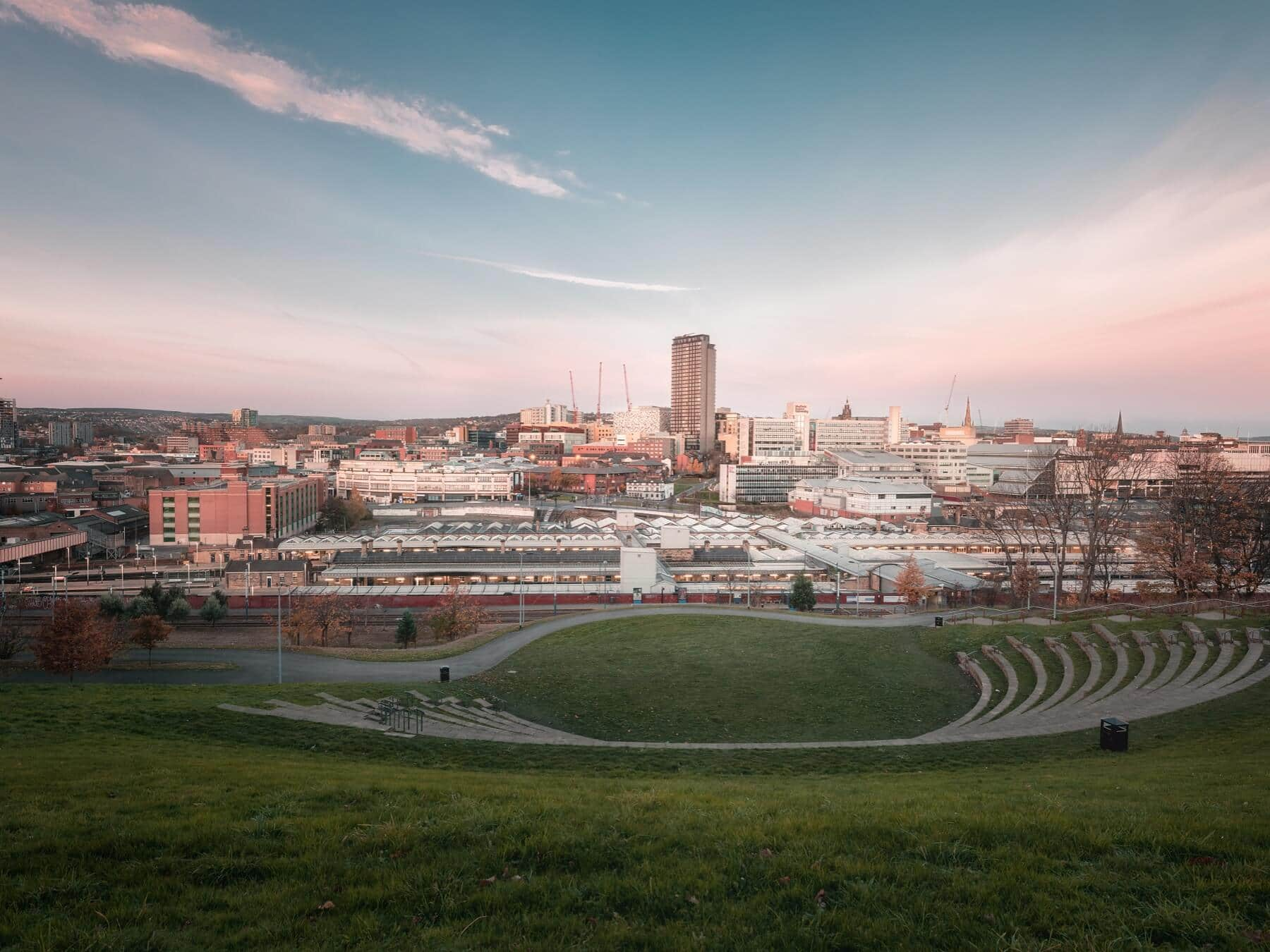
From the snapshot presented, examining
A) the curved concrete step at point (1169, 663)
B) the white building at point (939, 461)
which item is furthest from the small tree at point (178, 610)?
the white building at point (939, 461)

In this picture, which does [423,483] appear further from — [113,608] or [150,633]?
[150,633]

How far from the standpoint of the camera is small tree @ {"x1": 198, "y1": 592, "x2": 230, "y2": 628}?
32.2 m

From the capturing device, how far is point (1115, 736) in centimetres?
1169

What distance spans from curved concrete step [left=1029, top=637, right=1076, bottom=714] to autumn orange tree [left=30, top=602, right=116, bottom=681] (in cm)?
2796

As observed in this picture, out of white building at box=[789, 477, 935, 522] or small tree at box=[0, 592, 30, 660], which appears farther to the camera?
white building at box=[789, 477, 935, 522]

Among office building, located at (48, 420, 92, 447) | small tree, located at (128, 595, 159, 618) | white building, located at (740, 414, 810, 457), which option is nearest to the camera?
small tree, located at (128, 595, 159, 618)

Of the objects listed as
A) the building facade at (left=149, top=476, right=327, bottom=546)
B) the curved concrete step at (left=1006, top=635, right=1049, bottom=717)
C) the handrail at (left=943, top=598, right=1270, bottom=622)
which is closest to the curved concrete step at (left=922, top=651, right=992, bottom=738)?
the curved concrete step at (left=1006, top=635, right=1049, bottom=717)

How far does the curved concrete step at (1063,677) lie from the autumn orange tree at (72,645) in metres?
28.0

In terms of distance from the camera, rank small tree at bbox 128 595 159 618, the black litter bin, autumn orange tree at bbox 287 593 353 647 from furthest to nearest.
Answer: small tree at bbox 128 595 159 618 → autumn orange tree at bbox 287 593 353 647 → the black litter bin

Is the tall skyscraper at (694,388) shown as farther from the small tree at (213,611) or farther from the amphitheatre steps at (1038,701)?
the amphitheatre steps at (1038,701)

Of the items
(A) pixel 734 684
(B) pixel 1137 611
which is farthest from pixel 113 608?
(B) pixel 1137 611

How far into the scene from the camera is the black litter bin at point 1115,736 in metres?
11.6

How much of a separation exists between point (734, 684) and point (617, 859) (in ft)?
44.1

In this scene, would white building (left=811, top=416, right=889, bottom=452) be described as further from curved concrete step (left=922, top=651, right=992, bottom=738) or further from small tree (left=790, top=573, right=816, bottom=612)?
curved concrete step (left=922, top=651, right=992, bottom=738)
